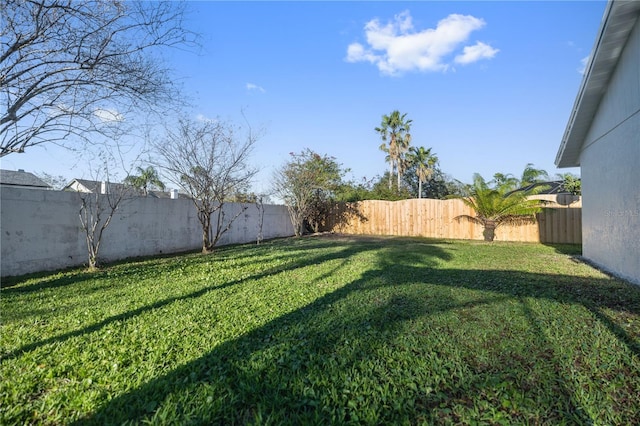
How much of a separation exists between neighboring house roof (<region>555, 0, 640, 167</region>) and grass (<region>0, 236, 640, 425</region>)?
3948 mm

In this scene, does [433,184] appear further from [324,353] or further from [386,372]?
[386,372]

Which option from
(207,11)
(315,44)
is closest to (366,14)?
(315,44)

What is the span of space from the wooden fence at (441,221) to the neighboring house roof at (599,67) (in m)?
4.22

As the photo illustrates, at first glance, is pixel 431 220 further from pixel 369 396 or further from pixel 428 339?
pixel 369 396

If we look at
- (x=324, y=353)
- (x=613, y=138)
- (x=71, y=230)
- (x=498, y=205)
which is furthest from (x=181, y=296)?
(x=498, y=205)

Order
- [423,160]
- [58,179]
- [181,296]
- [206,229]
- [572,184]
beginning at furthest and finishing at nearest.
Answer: [423,160] → [572,184] → [58,179] → [206,229] → [181,296]

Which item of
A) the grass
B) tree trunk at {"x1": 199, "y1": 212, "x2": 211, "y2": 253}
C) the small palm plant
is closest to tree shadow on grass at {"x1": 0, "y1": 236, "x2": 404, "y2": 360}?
the grass

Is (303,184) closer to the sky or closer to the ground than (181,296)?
closer to the sky

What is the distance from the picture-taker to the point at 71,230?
7.35 meters

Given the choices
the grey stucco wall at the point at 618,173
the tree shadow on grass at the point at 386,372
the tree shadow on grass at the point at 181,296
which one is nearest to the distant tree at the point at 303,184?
the tree shadow on grass at the point at 181,296

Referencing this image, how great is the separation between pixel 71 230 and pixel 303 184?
32.7 feet

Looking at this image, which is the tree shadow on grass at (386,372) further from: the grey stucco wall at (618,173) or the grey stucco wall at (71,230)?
the grey stucco wall at (71,230)

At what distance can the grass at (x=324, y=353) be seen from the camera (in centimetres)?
202

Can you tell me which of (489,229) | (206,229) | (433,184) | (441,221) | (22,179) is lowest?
(489,229)
